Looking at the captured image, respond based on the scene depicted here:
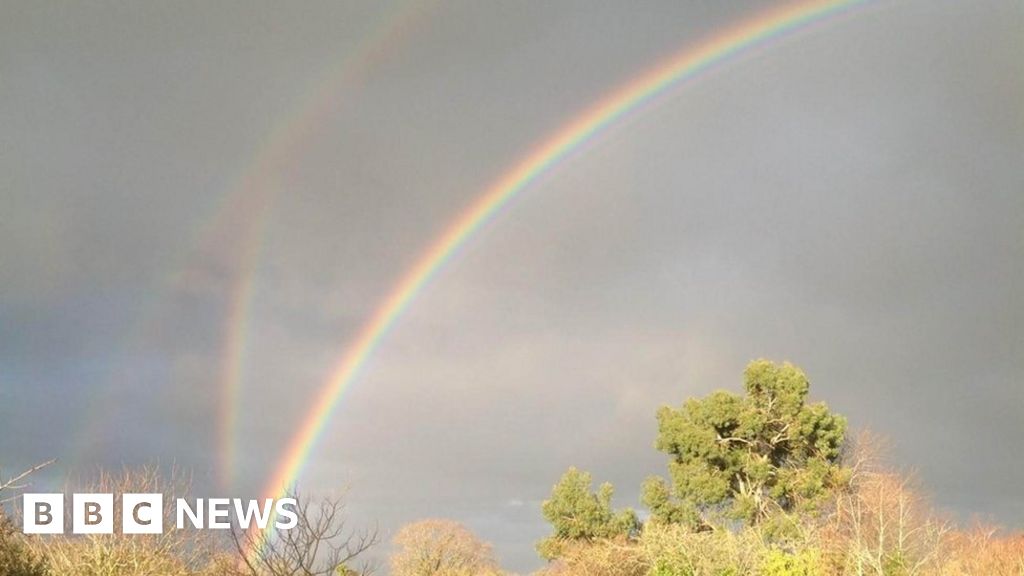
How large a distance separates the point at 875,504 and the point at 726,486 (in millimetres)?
8905

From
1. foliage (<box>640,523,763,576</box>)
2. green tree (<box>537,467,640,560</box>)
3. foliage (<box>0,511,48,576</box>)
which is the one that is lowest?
foliage (<box>0,511,48,576</box>)

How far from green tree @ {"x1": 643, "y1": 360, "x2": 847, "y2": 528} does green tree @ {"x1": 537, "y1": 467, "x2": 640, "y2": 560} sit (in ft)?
14.7

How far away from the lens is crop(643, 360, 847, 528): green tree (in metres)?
56.0

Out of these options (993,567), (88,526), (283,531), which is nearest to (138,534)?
(88,526)

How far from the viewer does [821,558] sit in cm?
4109

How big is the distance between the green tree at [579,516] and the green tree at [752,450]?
4.48 m

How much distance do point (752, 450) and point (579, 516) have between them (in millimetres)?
11953

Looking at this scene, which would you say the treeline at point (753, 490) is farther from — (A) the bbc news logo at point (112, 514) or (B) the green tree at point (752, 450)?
(A) the bbc news logo at point (112, 514)

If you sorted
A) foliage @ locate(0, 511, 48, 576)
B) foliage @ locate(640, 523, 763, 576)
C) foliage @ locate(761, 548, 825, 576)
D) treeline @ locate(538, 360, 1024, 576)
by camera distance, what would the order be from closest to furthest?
foliage @ locate(0, 511, 48, 576) → foliage @ locate(761, 548, 825, 576) → foliage @ locate(640, 523, 763, 576) → treeline @ locate(538, 360, 1024, 576)

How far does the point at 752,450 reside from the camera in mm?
57688

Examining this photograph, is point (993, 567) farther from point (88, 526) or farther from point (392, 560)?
point (392, 560)

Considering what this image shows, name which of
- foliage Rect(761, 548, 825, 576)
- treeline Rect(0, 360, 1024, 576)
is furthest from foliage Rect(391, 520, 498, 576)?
foliage Rect(761, 548, 825, 576)

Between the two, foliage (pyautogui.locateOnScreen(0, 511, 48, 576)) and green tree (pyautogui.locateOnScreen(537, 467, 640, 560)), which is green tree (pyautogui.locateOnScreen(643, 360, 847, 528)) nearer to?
green tree (pyautogui.locateOnScreen(537, 467, 640, 560))

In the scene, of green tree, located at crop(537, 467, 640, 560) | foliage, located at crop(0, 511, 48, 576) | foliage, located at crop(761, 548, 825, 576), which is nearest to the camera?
foliage, located at crop(0, 511, 48, 576)
